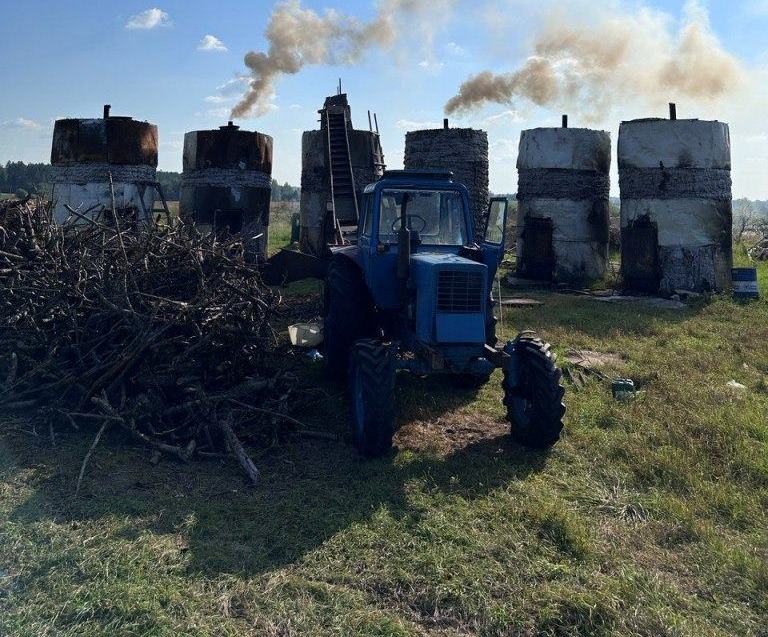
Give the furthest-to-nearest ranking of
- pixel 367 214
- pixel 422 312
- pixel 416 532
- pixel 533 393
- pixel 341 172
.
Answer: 1. pixel 341 172
2. pixel 367 214
3. pixel 422 312
4. pixel 533 393
5. pixel 416 532

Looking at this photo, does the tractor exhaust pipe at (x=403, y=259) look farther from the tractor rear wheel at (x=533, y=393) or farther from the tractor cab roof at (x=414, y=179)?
the tractor rear wheel at (x=533, y=393)

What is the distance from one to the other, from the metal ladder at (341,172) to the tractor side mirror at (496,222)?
6.17 meters

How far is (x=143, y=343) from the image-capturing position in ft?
18.4

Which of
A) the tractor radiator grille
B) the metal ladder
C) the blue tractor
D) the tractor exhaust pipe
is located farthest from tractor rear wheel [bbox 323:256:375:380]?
the metal ladder

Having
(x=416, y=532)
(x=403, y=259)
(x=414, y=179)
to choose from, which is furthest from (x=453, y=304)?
(x=416, y=532)

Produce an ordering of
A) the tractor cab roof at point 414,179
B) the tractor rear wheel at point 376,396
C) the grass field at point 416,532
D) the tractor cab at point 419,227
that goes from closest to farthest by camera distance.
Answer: the grass field at point 416,532 → the tractor rear wheel at point 376,396 → the tractor cab at point 419,227 → the tractor cab roof at point 414,179

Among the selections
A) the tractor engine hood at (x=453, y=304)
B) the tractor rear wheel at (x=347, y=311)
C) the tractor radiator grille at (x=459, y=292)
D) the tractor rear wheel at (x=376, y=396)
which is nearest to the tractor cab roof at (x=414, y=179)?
the tractor rear wheel at (x=347, y=311)

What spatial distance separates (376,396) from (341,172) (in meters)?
9.66

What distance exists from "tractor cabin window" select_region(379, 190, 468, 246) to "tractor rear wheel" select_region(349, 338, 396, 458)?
4.65ft

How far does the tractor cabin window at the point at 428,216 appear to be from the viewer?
6.15m

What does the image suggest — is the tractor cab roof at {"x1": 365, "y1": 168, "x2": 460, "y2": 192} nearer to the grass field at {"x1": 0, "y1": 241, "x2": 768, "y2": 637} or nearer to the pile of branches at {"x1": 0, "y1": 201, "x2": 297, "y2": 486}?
the pile of branches at {"x1": 0, "y1": 201, "x2": 297, "y2": 486}

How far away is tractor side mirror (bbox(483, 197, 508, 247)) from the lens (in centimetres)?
583

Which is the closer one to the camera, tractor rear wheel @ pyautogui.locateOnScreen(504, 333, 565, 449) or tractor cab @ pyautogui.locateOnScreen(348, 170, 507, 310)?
tractor rear wheel @ pyautogui.locateOnScreen(504, 333, 565, 449)

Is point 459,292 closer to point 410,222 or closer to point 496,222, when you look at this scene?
point 496,222
